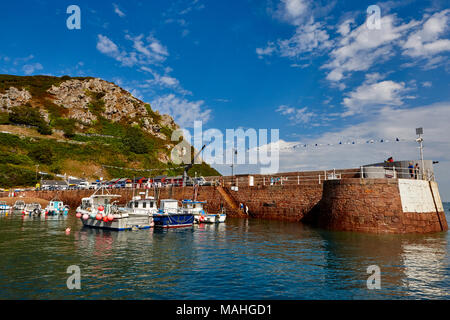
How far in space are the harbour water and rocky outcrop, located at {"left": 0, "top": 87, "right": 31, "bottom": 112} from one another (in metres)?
110

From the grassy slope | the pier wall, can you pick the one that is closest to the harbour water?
the pier wall

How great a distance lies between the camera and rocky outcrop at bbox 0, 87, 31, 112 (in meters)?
109

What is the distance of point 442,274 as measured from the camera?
13961mm

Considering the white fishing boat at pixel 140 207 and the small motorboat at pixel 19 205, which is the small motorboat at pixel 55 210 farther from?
the white fishing boat at pixel 140 207

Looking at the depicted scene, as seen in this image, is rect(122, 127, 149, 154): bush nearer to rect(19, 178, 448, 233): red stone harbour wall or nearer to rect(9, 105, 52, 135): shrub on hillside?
rect(9, 105, 52, 135): shrub on hillside

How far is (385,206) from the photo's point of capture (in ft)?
80.7

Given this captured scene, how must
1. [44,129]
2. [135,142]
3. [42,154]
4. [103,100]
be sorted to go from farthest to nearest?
[103,100], [135,142], [44,129], [42,154]

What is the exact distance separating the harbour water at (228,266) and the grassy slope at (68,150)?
68224 millimetres

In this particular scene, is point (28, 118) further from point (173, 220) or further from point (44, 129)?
point (173, 220)

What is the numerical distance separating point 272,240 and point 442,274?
36.6ft

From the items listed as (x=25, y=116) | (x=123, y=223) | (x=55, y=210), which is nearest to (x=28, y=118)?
(x=25, y=116)

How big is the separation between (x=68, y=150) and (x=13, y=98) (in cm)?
4057
